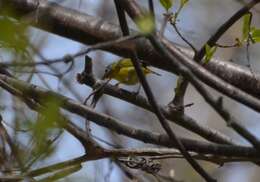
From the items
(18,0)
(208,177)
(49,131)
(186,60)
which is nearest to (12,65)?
(49,131)

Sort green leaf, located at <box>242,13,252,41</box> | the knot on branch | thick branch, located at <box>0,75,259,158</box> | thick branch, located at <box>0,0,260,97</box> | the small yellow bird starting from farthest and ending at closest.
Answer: the small yellow bird
thick branch, located at <box>0,0,260,97</box>
the knot on branch
green leaf, located at <box>242,13,252,41</box>
thick branch, located at <box>0,75,259,158</box>

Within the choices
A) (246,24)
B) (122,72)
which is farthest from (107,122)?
(122,72)

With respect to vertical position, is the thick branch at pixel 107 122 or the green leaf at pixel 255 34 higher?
the green leaf at pixel 255 34

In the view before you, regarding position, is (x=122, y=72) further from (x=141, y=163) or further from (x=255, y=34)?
(x=255, y=34)

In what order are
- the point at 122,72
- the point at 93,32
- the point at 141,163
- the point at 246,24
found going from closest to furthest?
the point at 246,24
the point at 141,163
the point at 93,32
the point at 122,72

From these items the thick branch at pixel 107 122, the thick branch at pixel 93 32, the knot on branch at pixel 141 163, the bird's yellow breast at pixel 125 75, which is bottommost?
the knot on branch at pixel 141 163

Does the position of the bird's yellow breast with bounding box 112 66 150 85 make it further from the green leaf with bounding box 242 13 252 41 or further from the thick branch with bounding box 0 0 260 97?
the green leaf with bounding box 242 13 252 41

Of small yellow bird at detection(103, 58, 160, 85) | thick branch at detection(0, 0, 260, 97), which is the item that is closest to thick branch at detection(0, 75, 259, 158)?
thick branch at detection(0, 0, 260, 97)

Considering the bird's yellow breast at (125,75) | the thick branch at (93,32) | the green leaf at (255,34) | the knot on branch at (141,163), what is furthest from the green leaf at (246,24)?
the bird's yellow breast at (125,75)

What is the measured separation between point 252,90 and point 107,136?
173cm

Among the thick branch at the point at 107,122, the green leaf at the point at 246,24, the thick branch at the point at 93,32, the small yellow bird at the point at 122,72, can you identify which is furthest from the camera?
the small yellow bird at the point at 122,72

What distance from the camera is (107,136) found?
3439mm

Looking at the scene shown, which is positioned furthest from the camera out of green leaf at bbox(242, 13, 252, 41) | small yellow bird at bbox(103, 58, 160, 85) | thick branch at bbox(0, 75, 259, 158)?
small yellow bird at bbox(103, 58, 160, 85)

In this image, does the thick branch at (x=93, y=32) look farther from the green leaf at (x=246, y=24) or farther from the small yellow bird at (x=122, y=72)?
the green leaf at (x=246, y=24)
